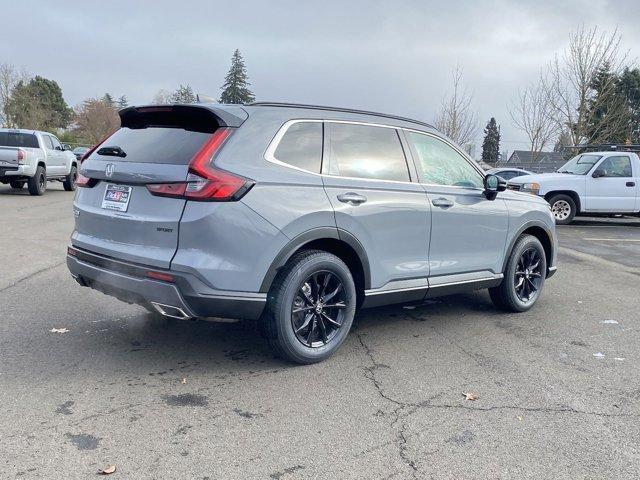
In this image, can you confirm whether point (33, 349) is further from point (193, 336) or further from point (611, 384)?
point (611, 384)

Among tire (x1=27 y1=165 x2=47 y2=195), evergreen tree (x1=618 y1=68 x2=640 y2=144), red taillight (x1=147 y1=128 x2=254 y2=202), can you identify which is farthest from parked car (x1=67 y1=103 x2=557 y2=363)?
evergreen tree (x1=618 y1=68 x2=640 y2=144)

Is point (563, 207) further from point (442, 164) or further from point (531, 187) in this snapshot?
point (442, 164)

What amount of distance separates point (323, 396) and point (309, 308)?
0.69 m

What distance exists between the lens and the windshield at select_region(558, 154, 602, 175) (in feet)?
47.4

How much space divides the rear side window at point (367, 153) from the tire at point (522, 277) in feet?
5.74

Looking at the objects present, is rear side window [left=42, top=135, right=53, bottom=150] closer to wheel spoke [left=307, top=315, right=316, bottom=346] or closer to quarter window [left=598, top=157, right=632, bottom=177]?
quarter window [left=598, top=157, right=632, bottom=177]

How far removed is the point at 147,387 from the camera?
376 cm

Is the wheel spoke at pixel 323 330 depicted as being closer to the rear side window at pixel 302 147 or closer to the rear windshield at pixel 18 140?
the rear side window at pixel 302 147

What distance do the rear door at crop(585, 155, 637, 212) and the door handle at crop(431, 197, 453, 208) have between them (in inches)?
423

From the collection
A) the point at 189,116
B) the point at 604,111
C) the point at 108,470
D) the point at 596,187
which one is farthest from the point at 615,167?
the point at 604,111

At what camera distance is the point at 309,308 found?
4.18 metres

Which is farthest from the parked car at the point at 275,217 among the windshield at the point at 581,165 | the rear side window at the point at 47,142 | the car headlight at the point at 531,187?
the rear side window at the point at 47,142

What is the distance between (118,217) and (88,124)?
65831 millimetres

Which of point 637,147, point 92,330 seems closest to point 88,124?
point 637,147
